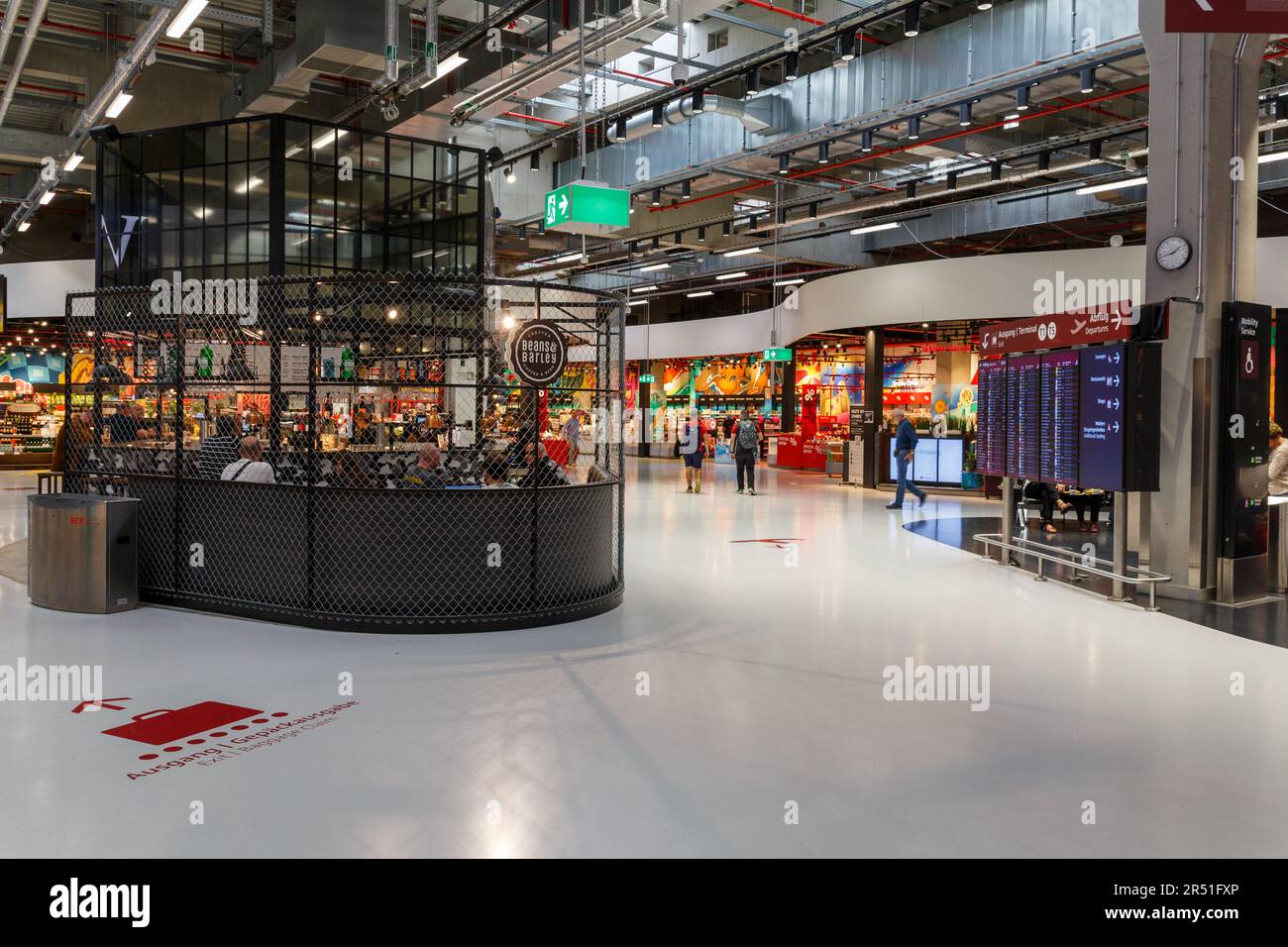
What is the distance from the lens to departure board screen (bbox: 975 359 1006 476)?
32.0 feet

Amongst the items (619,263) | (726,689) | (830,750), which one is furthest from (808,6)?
(619,263)

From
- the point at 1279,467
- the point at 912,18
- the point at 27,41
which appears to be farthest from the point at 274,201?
the point at 1279,467

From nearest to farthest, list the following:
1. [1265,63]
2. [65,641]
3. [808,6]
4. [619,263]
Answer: [65,641]
[808,6]
[1265,63]
[619,263]

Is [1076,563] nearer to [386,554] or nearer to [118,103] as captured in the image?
[386,554]

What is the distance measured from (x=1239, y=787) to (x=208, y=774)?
4.09 m

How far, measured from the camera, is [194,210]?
14.5 metres

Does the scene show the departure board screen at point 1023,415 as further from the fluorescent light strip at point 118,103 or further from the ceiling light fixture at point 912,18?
the fluorescent light strip at point 118,103

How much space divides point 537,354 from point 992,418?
550 cm

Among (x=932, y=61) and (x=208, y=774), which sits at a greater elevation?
(x=932, y=61)

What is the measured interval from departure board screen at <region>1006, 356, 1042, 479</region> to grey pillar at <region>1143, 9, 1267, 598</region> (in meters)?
1.09

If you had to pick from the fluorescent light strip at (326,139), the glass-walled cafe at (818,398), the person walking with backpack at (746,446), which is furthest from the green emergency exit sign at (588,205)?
the glass-walled cafe at (818,398)

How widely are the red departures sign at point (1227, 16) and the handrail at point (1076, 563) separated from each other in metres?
4.95

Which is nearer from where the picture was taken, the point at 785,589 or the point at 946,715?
the point at 946,715
